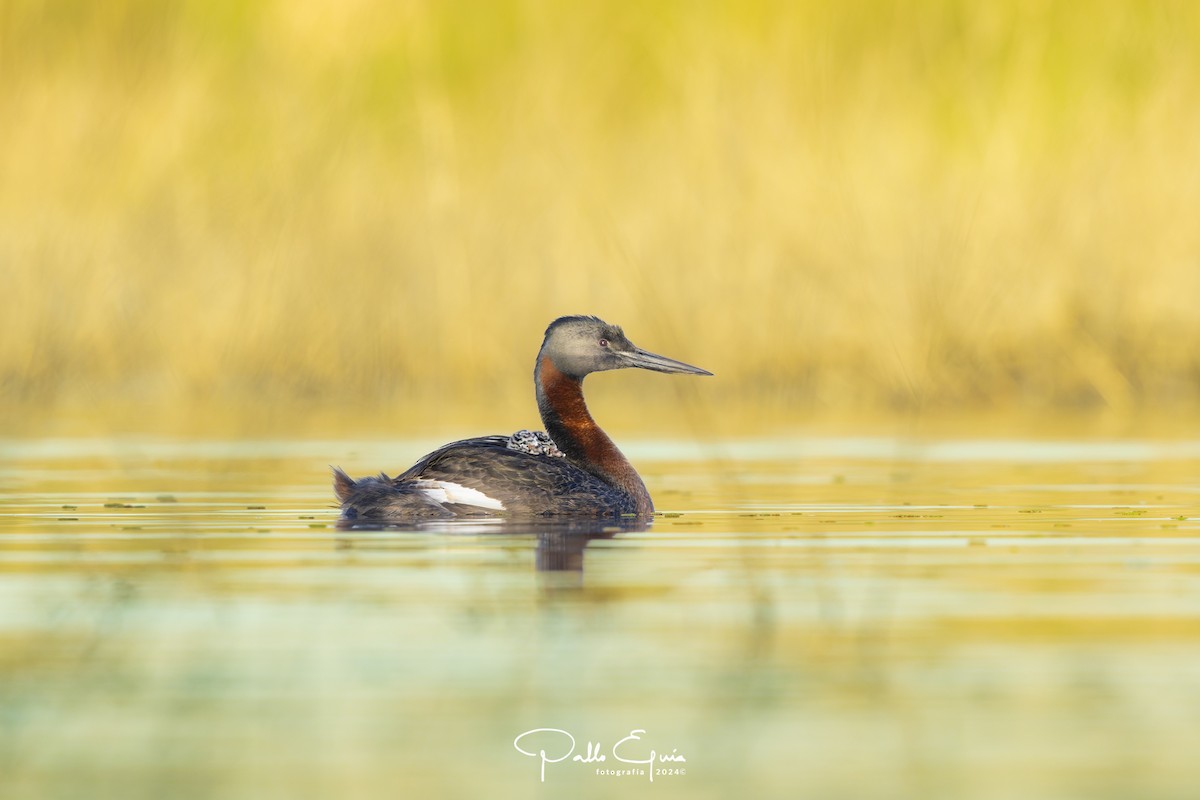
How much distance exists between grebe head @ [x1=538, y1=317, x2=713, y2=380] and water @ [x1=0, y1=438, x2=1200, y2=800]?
35.1 inches

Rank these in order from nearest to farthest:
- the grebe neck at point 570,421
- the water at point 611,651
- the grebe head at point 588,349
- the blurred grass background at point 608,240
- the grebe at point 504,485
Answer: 1. the water at point 611,651
2. the grebe at point 504,485
3. the grebe neck at point 570,421
4. the grebe head at point 588,349
5. the blurred grass background at point 608,240

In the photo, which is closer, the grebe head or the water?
the water

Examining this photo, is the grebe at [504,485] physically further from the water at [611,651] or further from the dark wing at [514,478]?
the water at [611,651]

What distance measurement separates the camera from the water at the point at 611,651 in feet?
13.5

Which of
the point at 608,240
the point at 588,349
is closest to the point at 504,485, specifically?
the point at 588,349

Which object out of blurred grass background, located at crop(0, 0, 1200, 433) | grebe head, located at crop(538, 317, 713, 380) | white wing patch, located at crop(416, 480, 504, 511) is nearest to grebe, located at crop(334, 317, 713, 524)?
white wing patch, located at crop(416, 480, 504, 511)

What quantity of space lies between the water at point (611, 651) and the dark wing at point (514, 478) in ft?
1.16

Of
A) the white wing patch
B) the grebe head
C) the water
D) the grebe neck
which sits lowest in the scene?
the water

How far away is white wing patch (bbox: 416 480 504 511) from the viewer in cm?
854

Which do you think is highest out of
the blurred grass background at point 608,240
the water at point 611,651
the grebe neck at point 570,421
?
the blurred grass background at point 608,240

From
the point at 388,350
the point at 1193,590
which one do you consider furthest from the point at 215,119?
the point at 1193,590

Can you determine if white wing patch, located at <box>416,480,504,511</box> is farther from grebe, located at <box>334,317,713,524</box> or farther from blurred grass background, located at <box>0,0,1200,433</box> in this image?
blurred grass background, located at <box>0,0,1200,433</box>

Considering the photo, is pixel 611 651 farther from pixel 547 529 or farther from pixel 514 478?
pixel 514 478

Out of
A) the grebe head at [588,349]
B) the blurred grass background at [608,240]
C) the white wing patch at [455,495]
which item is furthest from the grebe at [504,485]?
the blurred grass background at [608,240]
